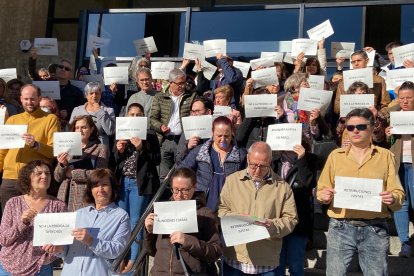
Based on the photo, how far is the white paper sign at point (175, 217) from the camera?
16.1 ft

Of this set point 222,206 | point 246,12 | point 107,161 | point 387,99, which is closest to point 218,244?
point 222,206

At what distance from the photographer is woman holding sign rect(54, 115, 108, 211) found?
21.5ft

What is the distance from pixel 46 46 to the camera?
1096 cm

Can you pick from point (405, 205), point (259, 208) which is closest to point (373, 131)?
point (405, 205)

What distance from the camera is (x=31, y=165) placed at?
18.8 ft

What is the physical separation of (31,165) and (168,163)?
223 centimetres

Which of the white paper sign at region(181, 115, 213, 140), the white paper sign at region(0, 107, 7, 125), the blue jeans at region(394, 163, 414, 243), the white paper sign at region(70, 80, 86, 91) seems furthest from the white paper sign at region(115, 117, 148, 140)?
the white paper sign at region(70, 80, 86, 91)

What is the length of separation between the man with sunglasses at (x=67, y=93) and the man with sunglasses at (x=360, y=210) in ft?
15.6

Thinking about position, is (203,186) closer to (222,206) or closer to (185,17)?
(222,206)

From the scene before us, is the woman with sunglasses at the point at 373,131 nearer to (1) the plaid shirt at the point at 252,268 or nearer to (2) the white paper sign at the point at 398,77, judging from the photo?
(2) the white paper sign at the point at 398,77

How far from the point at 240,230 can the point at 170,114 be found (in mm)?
3212

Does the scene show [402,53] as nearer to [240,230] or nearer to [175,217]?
[240,230]

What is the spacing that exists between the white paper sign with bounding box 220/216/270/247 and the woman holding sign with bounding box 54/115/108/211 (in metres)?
1.96

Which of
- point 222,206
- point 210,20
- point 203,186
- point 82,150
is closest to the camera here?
point 222,206
